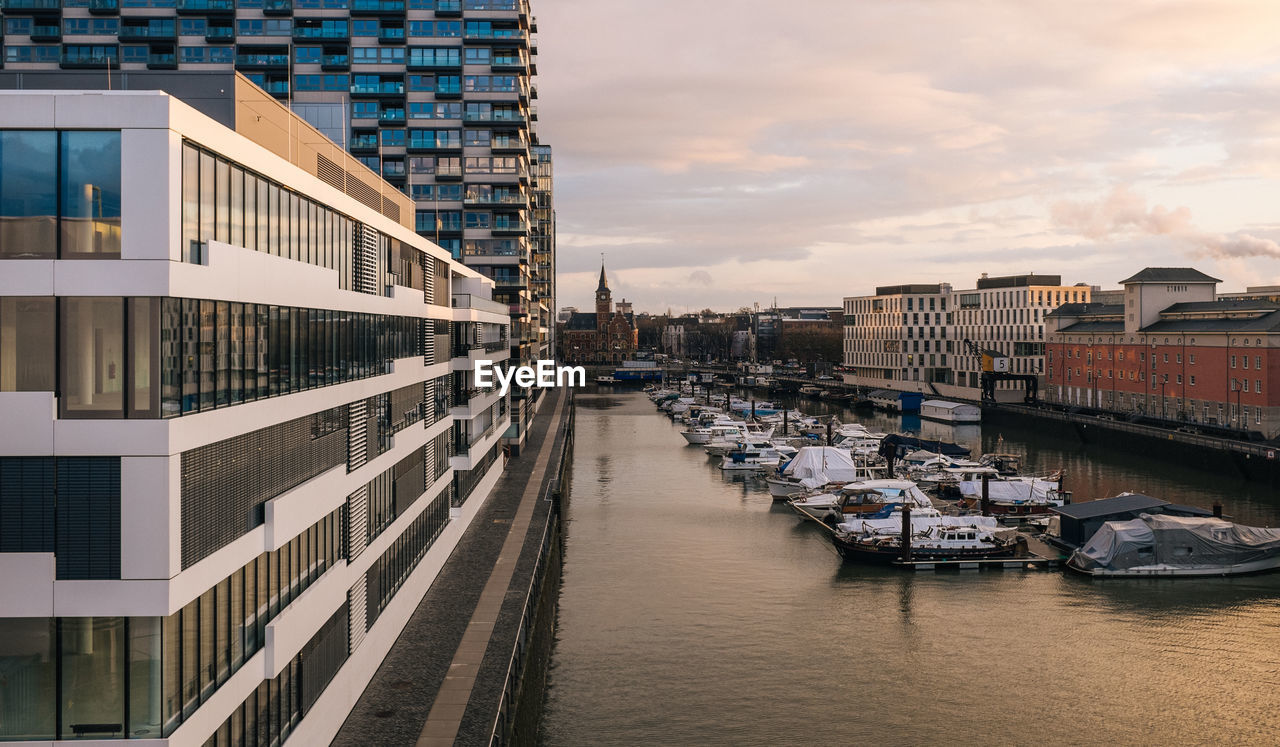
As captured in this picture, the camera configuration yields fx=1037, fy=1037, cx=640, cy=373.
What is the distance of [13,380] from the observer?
14.3m

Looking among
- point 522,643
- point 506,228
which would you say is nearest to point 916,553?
point 522,643

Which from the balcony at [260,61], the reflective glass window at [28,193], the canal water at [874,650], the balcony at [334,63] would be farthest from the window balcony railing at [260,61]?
the reflective glass window at [28,193]

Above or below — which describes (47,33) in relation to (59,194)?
above

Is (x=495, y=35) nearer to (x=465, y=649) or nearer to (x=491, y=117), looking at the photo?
(x=491, y=117)

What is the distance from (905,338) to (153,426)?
517 feet

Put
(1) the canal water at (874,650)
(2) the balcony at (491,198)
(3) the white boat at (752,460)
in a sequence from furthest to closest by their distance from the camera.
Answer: (2) the balcony at (491,198)
(3) the white boat at (752,460)
(1) the canal water at (874,650)

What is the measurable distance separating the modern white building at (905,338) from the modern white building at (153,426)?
147 m

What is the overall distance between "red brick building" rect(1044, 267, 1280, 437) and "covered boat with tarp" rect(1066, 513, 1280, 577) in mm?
40745

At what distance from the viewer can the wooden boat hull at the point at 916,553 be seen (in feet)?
161

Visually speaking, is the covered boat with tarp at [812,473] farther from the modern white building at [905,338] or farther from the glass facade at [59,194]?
the modern white building at [905,338]

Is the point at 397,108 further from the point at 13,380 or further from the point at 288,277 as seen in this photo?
the point at 13,380

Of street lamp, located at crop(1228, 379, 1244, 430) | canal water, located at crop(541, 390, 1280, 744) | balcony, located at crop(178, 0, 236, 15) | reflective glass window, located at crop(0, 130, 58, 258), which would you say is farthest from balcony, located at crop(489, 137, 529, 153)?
reflective glass window, located at crop(0, 130, 58, 258)

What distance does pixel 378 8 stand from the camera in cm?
8531

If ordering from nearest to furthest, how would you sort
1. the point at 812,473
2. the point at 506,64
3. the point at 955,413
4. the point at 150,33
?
the point at 812,473 < the point at 150,33 < the point at 506,64 < the point at 955,413
